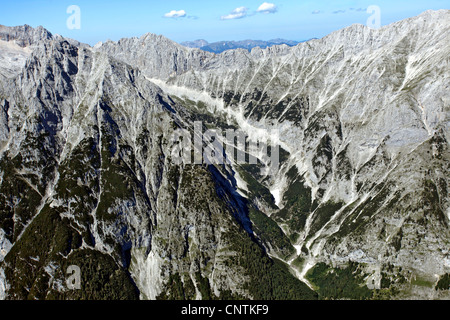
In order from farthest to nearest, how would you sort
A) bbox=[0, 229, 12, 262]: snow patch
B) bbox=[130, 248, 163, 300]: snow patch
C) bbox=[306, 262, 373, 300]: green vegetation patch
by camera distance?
bbox=[0, 229, 12, 262]: snow patch < bbox=[130, 248, 163, 300]: snow patch < bbox=[306, 262, 373, 300]: green vegetation patch

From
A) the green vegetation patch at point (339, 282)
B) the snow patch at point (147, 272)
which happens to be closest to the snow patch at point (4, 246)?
the snow patch at point (147, 272)

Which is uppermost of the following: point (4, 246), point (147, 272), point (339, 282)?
point (4, 246)

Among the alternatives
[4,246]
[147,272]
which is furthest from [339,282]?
[4,246]

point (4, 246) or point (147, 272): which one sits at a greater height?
point (4, 246)

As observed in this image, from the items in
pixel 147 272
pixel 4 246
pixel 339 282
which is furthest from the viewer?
pixel 147 272

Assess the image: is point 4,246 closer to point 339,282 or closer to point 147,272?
point 147,272

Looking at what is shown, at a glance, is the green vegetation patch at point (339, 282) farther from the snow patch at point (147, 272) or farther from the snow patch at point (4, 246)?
the snow patch at point (4, 246)

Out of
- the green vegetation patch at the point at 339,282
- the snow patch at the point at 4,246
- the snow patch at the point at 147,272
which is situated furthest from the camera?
the snow patch at the point at 4,246

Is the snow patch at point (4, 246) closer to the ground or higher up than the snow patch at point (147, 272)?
higher up

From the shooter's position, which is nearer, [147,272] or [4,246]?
[4,246]

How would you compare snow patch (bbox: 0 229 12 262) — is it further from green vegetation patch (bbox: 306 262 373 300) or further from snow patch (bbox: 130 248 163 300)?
green vegetation patch (bbox: 306 262 373 300)

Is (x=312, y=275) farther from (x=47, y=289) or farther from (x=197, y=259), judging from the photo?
(x=47, y=289)

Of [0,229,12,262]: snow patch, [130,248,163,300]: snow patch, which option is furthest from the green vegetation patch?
[0,229,12,262]: snow patch

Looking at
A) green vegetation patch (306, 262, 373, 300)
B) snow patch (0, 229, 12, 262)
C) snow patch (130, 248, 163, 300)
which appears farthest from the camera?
snow patch (0, 229, 12, 262)
